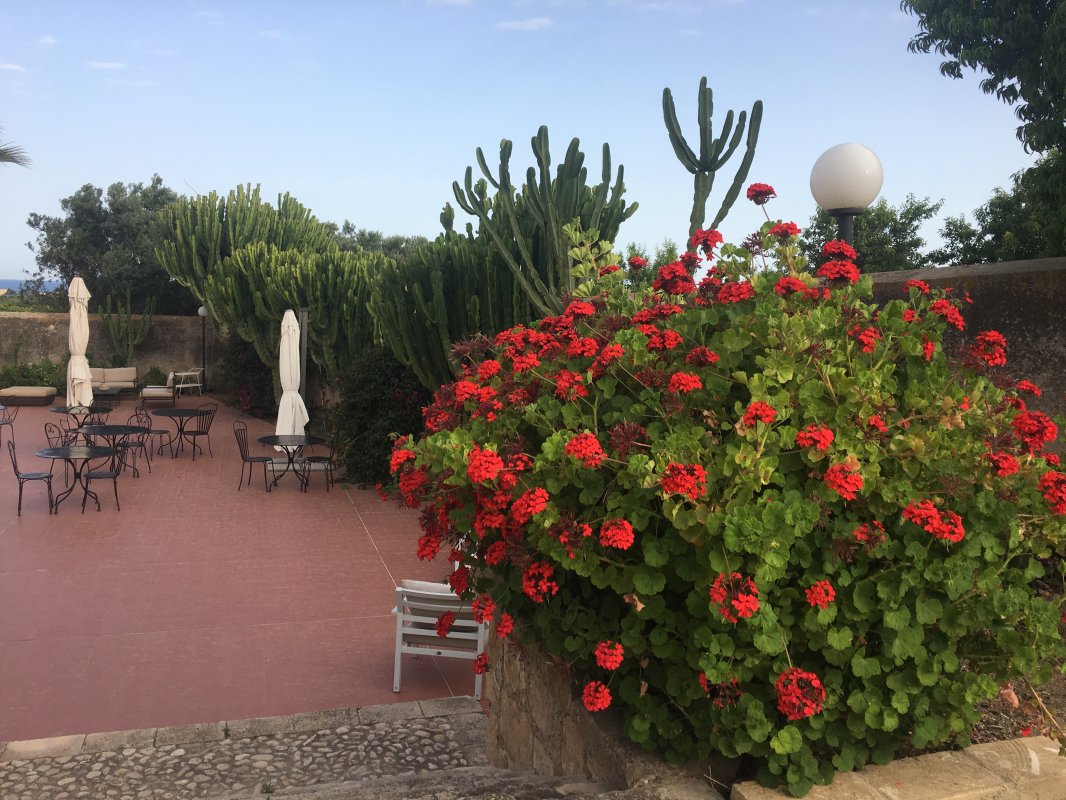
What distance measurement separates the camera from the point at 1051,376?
4742 millimetres

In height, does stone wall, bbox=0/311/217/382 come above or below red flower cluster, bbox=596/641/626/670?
above

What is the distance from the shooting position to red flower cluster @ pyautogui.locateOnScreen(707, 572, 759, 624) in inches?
87.0

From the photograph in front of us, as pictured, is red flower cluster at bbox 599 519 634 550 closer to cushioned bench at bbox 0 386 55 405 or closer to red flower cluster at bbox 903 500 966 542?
red flower cluster at bbox 903 500 966 542

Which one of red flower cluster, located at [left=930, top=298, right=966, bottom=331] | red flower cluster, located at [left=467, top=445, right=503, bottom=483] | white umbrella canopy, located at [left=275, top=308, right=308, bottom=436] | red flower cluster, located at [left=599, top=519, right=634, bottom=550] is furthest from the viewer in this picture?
white umbrella canopy, located at [left=275, top=308, right=308, bottom=436]

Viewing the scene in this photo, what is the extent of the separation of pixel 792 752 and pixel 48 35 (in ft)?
48.9

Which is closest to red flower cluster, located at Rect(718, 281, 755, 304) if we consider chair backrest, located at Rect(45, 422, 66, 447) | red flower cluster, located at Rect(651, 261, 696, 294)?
red flower cluster, located at Rect(651, 261, 696, 294)

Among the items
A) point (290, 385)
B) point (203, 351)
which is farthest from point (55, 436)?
point (203, 351)

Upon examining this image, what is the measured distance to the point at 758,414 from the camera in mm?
2398

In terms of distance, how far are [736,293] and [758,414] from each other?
0.68 metres

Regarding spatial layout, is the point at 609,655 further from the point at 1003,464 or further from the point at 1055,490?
the point at 1055,490

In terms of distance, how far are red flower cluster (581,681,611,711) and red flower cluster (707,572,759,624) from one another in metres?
0.50

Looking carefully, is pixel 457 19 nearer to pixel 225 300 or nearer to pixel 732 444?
pixel 732 444

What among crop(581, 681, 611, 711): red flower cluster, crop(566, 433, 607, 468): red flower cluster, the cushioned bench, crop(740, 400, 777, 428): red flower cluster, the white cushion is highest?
crop(740, 400, 777, 428): red flower cluster

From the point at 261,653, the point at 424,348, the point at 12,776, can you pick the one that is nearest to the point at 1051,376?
the point at 261,653
